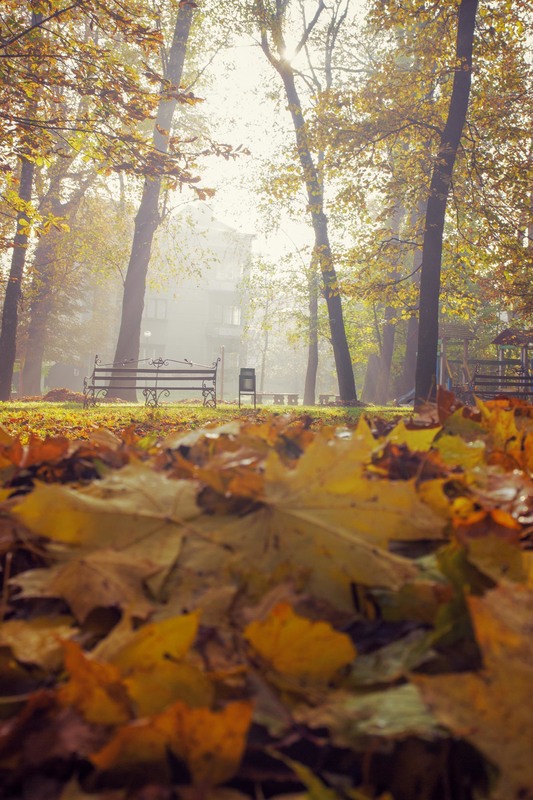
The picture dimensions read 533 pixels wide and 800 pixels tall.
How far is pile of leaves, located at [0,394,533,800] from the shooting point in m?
0.52

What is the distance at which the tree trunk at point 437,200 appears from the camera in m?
12.0

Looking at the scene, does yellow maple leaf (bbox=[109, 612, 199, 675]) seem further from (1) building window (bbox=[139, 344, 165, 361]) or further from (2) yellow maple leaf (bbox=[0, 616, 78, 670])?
(1) building window (bbox=[139, 344, 165, 361])

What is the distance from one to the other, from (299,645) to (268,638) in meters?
0.03

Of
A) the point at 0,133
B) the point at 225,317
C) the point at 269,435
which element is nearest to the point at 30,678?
the point at 269,435

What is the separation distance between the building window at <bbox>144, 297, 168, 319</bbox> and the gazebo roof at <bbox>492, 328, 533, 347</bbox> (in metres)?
49.2

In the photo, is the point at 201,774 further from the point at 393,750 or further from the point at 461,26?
the point at 461,26

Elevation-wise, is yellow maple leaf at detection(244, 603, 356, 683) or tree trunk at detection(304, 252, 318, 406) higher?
tree trunk at detection(304, 252, 318, 406)

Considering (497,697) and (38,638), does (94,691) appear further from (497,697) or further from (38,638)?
(497,697)

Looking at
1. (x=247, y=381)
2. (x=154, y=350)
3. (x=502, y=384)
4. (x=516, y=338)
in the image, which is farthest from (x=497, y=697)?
(x=154, y=350)

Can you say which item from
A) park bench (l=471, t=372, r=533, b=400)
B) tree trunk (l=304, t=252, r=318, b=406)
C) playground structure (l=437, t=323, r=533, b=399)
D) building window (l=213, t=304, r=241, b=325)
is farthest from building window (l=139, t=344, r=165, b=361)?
park bench (l=471, t=372, r=533, b=400)

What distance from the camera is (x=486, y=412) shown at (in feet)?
5.17

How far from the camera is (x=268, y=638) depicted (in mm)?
600

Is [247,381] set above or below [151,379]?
above

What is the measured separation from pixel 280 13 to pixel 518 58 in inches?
282
